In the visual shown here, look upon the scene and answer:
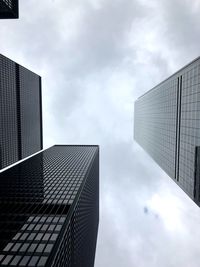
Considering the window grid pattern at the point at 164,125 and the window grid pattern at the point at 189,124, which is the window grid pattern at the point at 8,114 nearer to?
the window grid pattern at the point at 164,125

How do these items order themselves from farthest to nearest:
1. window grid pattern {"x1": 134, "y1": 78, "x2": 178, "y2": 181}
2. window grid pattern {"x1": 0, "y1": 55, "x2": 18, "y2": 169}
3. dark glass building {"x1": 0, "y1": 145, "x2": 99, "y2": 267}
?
window grid pattern {"x1": 0, "y1": 55, "x2": 18, "y2": 169}, window grid pattern {"x1": 134, "y1": 78, "x2": 178, "y2": 181}, dark glass building {"x1": 0, "y1": 145, "x2": 99, "y2": 267}

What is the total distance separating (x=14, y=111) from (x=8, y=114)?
10.1 meters

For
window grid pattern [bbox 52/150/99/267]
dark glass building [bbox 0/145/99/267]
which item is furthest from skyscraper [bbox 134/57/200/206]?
window grid pattern [bbox 52/150/99/267]

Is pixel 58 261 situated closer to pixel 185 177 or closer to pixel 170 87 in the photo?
pixel 185 177

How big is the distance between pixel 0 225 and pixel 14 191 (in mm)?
25534

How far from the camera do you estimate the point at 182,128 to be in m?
68.6

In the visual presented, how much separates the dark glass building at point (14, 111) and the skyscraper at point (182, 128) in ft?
330

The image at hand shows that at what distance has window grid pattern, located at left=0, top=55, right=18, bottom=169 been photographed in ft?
498

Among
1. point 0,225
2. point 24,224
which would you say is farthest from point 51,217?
point 0,225

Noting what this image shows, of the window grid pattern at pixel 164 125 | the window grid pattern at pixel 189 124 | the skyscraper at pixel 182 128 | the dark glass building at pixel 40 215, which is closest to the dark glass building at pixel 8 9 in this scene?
the dark glass building at pixel 40 215

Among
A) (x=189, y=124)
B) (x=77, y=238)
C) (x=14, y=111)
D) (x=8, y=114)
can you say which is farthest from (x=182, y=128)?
(x=14, y=111)

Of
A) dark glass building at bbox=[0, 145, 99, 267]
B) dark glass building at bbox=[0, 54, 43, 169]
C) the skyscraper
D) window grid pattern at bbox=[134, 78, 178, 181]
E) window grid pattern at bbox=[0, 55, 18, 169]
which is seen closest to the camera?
dark glass building at bbox=[0, 145, 99, 267]

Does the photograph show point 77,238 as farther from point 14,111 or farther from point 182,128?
point 14,111

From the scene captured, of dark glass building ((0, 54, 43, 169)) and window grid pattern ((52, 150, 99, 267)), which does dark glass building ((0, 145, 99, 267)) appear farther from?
dark glass building ((0, 54, 43, 169))
